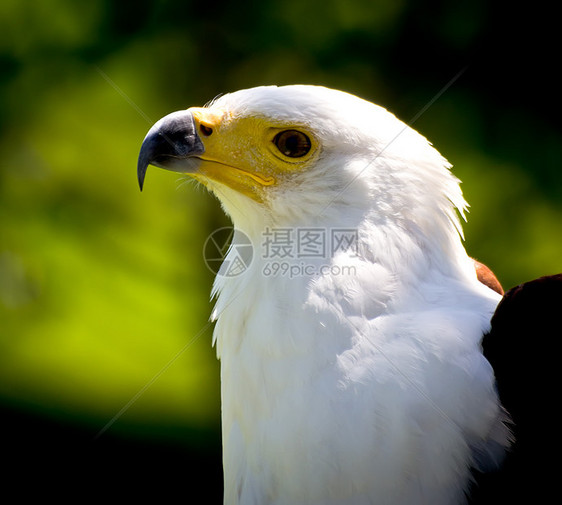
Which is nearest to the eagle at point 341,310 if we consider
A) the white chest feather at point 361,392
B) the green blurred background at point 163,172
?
the white chest feather at point 361,392

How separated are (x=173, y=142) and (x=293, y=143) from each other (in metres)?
0.41

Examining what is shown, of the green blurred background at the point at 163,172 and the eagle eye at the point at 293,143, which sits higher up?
the eagle eye at the point at 293,143

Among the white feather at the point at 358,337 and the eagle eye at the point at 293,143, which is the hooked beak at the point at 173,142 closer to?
the white feather at the point at 358,337

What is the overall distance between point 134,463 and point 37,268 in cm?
145

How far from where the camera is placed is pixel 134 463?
4137 millimetres

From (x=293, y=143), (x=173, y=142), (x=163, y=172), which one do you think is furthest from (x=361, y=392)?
(x=163, y=172)

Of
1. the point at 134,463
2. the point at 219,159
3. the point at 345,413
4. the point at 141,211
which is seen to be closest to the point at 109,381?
the point at 134,463

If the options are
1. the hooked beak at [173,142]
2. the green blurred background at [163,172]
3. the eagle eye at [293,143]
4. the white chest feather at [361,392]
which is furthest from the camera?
the green blurred background at [163,172]

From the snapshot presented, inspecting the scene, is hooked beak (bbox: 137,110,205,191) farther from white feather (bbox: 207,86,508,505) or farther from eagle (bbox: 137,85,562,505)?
white feather (bbox: 207,86,508,505)

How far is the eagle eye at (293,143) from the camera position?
6.51ft

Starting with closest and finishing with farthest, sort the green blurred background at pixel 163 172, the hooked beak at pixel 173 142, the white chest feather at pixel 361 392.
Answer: the white chest feather at pixel 361 392 → the hooked beak at pixel 173 142 → the green blurred background at pixel 163 172

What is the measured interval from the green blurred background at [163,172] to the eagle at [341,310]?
226 centimetres

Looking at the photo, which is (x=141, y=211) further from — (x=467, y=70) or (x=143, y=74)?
(x=467, y=70)

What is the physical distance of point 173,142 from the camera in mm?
2104
